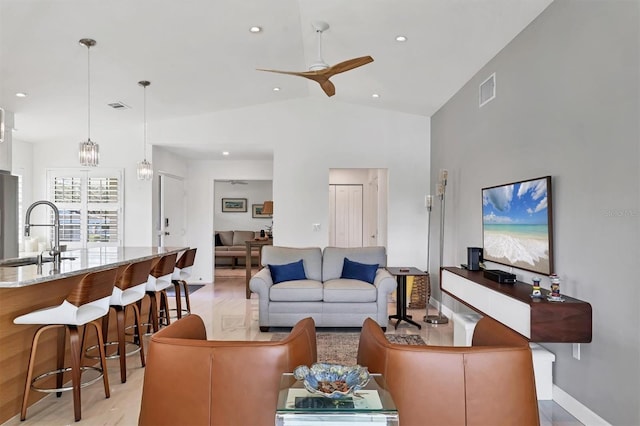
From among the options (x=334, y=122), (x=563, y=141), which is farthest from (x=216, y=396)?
(x=334, y=122)

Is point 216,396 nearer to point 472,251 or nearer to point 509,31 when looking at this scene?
point 472,251

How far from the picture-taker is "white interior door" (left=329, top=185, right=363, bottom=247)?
29.6ft

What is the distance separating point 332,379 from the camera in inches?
63.3

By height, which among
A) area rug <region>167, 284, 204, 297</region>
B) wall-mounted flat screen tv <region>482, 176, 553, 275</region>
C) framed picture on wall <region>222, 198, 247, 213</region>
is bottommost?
area rug <region>167, 284, 204, 297</region>

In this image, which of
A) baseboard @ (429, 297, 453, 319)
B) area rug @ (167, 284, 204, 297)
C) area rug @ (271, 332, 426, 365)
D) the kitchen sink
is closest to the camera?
the kitchen sink

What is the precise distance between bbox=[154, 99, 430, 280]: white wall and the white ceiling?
591 mm

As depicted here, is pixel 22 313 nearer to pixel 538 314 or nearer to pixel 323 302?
pixel 323 302

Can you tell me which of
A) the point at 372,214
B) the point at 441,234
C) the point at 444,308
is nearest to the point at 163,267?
the point at 441,234

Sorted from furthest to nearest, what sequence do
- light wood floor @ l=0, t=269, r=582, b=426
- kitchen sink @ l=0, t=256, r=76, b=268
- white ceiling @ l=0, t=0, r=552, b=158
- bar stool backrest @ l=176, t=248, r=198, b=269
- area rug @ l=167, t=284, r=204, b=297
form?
1. area rug @ l=167, t=284, r=204, b=297
2. bar stool backrest @ l=176, t=248, r=198, b=269
3. kitchen sink @ l=0, t=256, r=76, b=268
4. white ceiling @ l=0, t=0, r=552, b=158
5. light wood floor @ l=0, t=269, r=582, b=426

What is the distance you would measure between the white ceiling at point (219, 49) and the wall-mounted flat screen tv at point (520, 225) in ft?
4.67

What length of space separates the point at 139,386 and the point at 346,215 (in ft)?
20.9

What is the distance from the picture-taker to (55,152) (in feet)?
21.5

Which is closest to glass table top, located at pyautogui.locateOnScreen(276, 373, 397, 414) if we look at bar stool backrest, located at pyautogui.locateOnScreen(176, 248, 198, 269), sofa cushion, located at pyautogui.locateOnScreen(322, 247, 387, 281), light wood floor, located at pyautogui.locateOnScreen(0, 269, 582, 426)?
light wood floor, located at pyautogui.locateOnScreen(0, 269, 582, 426)

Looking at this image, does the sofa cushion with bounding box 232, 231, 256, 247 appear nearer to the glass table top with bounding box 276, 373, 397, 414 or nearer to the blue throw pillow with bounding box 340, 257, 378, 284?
the blue throw pillow with bounding box 340, 257, 378, 284
